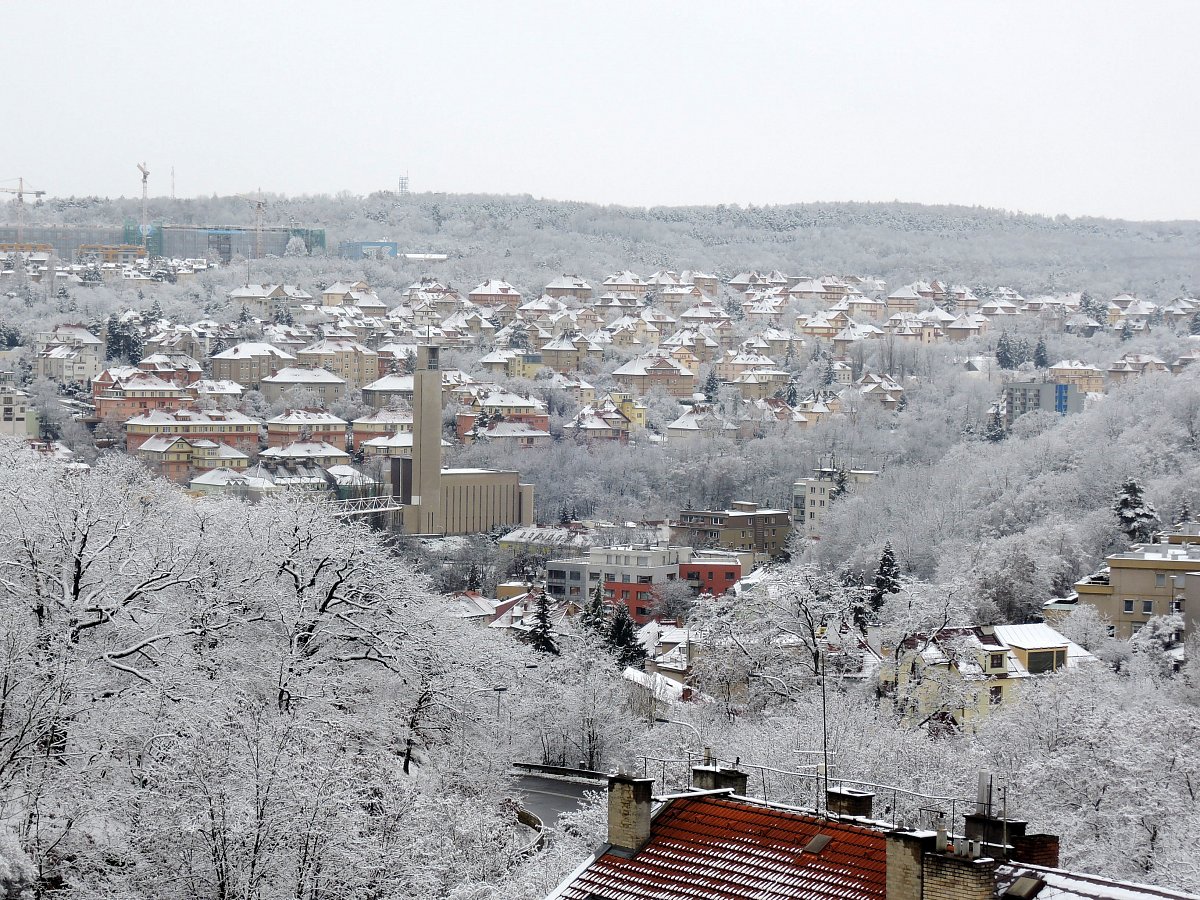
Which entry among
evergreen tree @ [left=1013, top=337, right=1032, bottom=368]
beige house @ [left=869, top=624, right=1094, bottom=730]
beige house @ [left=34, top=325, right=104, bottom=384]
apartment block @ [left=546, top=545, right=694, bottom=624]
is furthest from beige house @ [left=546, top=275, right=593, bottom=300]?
beige house @ [left=869, top=624, right=1094, bottom=730]

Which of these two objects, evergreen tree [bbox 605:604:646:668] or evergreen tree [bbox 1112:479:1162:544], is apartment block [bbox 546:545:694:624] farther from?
evergreen tree [bbox 605:604:646:668]

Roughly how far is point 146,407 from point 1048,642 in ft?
168

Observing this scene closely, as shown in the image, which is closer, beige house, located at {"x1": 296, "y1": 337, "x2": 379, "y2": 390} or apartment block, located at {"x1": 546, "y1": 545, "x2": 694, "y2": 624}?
apartment block, located at {"x1": 546, "y1": 545, "x2": 694, "y2": 624}

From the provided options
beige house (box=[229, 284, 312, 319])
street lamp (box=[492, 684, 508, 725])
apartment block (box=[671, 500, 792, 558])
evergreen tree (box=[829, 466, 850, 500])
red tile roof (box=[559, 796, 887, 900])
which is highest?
red tile roof (box=[559, 796, 887, 900])

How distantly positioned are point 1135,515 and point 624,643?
13.1 m

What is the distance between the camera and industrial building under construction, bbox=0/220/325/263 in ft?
436

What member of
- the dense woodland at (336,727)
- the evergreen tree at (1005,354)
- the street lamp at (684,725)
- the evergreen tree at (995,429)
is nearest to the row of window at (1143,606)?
the dense woodland at (336,727)

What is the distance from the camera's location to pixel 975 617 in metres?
35.9

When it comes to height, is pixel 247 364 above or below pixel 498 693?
below

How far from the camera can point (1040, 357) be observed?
309 ft

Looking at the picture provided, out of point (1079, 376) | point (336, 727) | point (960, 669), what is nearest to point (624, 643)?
point (960, 669)

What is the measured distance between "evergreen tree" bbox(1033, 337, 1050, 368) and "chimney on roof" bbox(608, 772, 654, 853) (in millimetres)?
84744

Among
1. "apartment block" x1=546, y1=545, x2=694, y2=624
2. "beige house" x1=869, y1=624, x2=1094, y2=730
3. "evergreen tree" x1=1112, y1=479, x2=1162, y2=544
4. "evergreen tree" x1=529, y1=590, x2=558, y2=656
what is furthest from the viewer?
"apartment block" x1=546, y1=545, x2=694, y2=624

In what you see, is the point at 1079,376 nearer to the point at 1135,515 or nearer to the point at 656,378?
the point at 656,378
